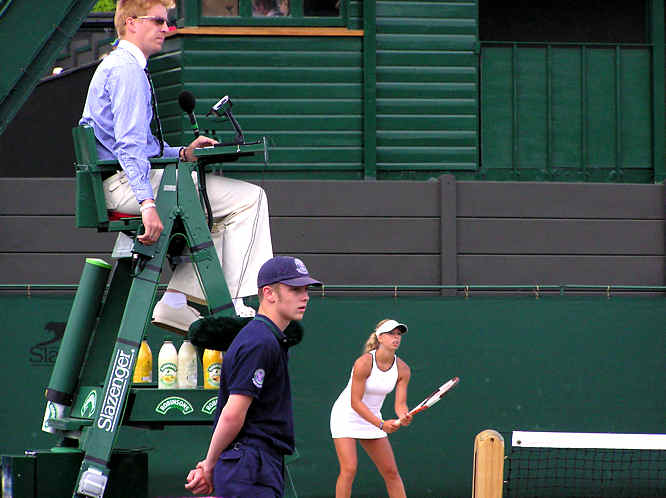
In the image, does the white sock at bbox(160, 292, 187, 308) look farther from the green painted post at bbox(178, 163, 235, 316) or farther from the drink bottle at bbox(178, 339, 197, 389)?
the green painted post at bbox(178, 163, 235, 316)

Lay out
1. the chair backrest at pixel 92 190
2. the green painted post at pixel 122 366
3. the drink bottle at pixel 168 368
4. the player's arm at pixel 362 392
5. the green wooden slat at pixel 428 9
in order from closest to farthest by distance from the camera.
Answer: the green painted post at pixel 122 366 → the chair backrest at pixel 92 190 → the drink bottle at pixel 168 368 → the player's arm at pixel 362 392 → the green wooden slat at pixel 428 9

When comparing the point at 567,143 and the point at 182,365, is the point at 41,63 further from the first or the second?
the point at 567,143

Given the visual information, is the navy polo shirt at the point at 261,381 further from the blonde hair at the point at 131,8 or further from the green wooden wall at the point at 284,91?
the green wooden wall at the point at 284,91

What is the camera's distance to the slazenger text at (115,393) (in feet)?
20.1

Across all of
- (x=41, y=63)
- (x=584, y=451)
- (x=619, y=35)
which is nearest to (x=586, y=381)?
(x=584, y=451)

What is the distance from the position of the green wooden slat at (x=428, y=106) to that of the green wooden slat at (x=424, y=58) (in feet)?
1.29

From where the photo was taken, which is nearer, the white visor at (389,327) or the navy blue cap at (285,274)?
the navy blue cap at (285,274)

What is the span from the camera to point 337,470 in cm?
1134

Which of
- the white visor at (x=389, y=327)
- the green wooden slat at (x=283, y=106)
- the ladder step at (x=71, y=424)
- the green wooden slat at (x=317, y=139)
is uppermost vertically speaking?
the green wooden slat at (x=283, y=106)

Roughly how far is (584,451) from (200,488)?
7.33 m

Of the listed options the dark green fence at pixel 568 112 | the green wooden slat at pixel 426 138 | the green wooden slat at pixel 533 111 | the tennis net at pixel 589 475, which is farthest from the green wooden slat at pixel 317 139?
the tennis net at pixel 589 475

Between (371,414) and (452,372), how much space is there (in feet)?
6.05

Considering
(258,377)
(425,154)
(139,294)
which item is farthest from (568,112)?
(258,377)

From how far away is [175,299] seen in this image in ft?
21.6
